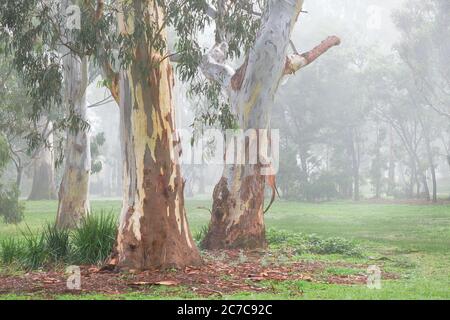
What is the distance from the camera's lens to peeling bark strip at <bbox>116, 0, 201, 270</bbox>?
10766 millimetres

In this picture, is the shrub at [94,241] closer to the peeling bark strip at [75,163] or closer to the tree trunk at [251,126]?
the tree trunk at [251,126]

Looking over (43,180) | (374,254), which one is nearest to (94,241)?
(374,254)

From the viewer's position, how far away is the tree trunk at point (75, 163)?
1945cm

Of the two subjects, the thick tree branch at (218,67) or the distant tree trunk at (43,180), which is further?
the distant tree trunk at (43,180)

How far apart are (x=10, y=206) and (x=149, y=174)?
12.1 meters

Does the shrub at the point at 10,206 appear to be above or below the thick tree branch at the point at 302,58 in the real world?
below

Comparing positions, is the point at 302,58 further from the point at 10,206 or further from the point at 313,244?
the point at 10,206

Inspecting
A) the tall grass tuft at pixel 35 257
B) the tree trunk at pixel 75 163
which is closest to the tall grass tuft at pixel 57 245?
the tall grass tuft at pixel 35 257

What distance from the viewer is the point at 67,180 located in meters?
19.6

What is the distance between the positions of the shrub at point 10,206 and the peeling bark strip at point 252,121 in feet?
30.1

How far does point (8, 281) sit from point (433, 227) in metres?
14.4

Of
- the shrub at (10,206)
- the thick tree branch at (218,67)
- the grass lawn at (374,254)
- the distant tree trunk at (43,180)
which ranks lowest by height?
the grass lawn at (374,254)
